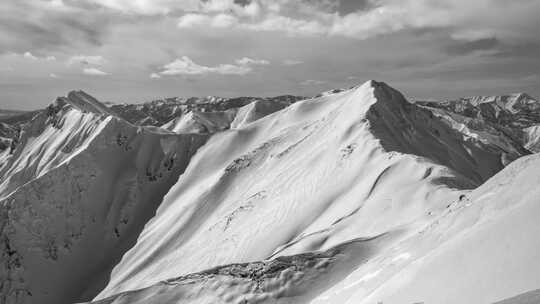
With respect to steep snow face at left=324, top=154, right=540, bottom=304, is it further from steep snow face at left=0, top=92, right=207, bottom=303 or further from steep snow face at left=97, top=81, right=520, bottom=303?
steep snow face at left=0, top=92, right=207, bottom=303

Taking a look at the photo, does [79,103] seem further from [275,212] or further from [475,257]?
[475,257]

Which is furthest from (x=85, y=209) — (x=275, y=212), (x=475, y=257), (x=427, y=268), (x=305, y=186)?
(x=475, y=257)

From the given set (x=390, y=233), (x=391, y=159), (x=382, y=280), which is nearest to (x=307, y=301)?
(x=382, y=280)

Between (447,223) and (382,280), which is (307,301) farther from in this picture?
(447,223)

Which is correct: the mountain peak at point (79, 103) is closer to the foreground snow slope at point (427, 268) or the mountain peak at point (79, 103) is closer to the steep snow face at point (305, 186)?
the steep snow face at point (305, 186)

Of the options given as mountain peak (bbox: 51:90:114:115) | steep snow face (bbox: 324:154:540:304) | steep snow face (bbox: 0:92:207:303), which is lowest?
steep snow face (bbox: 0:92:207:303)

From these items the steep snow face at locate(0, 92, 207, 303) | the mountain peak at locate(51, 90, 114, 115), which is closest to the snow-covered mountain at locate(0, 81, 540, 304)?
the steep snow face at locate(0, 92, 207, 303)
